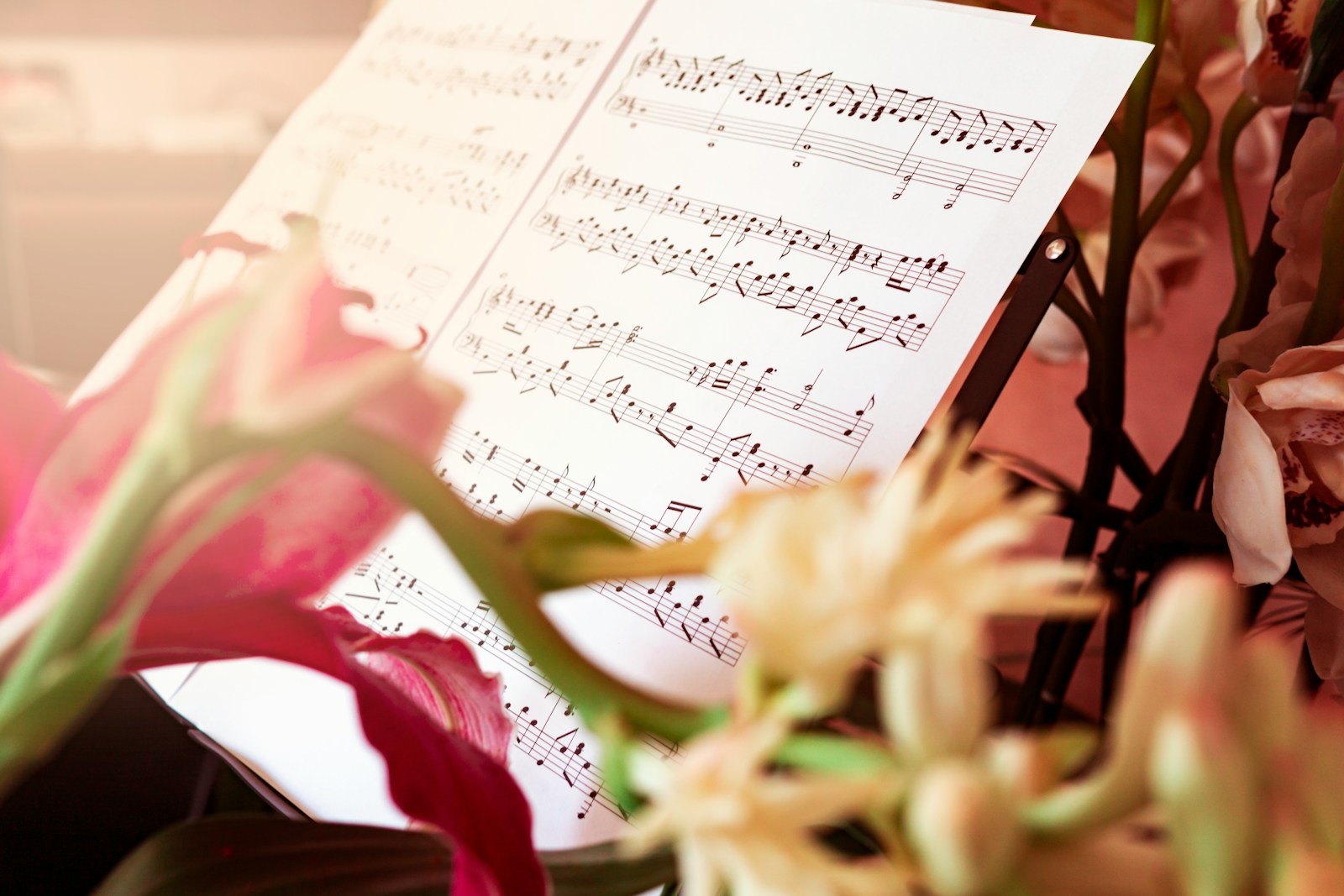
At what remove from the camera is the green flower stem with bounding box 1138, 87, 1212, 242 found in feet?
1.81

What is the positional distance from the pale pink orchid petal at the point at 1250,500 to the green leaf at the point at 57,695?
1.28 ft

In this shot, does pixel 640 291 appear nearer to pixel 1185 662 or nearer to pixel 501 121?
pixel 501 121

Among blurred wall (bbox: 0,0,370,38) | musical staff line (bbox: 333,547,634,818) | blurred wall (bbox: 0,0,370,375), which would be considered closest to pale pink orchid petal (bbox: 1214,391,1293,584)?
musical staff line (bbox: 333,547,634,818)

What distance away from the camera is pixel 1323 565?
44 centimetres

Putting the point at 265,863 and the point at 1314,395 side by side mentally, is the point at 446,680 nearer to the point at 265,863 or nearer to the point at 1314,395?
the point at 265,863

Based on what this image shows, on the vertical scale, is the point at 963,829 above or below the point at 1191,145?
below

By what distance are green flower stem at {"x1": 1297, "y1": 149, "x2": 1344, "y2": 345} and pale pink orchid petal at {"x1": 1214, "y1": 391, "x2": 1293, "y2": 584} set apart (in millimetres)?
42

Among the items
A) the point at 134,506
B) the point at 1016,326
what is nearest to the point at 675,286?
the point at 1016,326

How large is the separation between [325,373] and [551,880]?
18 cm

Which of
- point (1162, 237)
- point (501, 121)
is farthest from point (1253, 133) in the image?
point (501, 121)

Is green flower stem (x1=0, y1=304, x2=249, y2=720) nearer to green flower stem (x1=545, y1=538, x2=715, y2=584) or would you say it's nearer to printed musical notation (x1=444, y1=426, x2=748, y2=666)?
green flower stem (x1=545, y1=538, x2=715, y2=584)

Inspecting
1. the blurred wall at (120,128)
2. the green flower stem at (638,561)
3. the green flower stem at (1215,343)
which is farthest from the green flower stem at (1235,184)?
the blurred wall at (120,128)

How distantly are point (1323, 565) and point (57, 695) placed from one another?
45cm

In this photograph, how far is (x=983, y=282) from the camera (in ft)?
1.48
